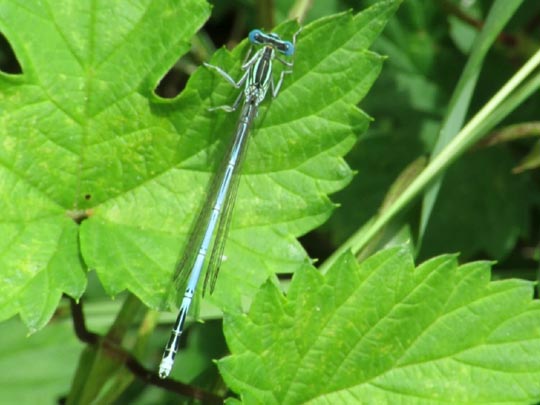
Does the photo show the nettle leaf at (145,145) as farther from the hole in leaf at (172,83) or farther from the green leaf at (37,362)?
the hole in leaf at (172,83)

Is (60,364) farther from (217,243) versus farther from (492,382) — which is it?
(492,382)

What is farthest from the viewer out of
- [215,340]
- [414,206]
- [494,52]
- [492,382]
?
[494,52]

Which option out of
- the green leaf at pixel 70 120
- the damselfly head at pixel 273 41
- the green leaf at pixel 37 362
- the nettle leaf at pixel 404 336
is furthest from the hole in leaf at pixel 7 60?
the nettle leaf at pixel 404 336

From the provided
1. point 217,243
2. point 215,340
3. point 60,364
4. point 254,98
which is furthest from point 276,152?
point 60,364

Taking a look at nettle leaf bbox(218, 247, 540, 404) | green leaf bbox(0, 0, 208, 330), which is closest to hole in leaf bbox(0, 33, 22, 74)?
green leaf bbox(0, 0, 208, 330)

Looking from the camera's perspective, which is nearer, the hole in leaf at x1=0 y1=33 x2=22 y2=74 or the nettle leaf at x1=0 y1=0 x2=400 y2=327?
the nettle leaf at x1=0 y1=0 x2=400 y2=327

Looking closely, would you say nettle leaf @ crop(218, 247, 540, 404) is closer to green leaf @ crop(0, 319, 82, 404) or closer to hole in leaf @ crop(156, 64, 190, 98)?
green leaf @ crop(0, 319, 82, 404)

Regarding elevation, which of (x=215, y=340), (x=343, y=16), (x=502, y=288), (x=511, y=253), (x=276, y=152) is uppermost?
(x=343, y=16)
